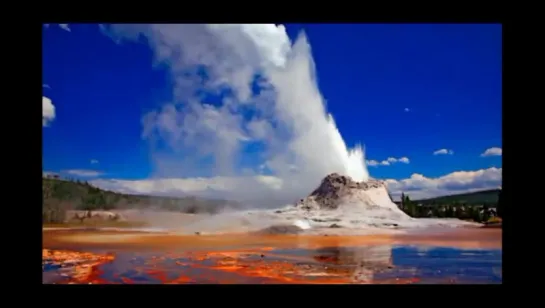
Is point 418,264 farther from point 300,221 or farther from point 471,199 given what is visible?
point 300,221

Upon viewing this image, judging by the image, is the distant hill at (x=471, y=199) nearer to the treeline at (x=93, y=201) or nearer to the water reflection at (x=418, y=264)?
the water reflection at (x=418, y=264)

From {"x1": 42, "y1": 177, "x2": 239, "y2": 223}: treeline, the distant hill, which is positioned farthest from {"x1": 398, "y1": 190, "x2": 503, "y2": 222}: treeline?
{"x1": 42, "y1": 177, "x2": 239, "y2": 223}: treeline

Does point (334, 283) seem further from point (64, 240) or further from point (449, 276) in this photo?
point (64, 240)

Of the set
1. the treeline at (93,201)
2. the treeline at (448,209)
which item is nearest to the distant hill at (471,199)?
→ the treeline at (448,209)

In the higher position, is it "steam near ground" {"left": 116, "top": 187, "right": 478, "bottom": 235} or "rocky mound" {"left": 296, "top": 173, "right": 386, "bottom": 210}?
"rocky mound" {"left": 296, "top": 173, "right": 386, "bottom": 210}

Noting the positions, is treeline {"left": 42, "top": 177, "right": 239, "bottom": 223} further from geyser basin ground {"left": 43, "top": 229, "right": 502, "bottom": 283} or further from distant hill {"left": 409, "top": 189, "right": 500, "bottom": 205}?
distant hill {"left": 409, "top": 189, "right": 500, "bottom": 205}

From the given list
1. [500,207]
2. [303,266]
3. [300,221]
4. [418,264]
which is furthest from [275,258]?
[500,207]
